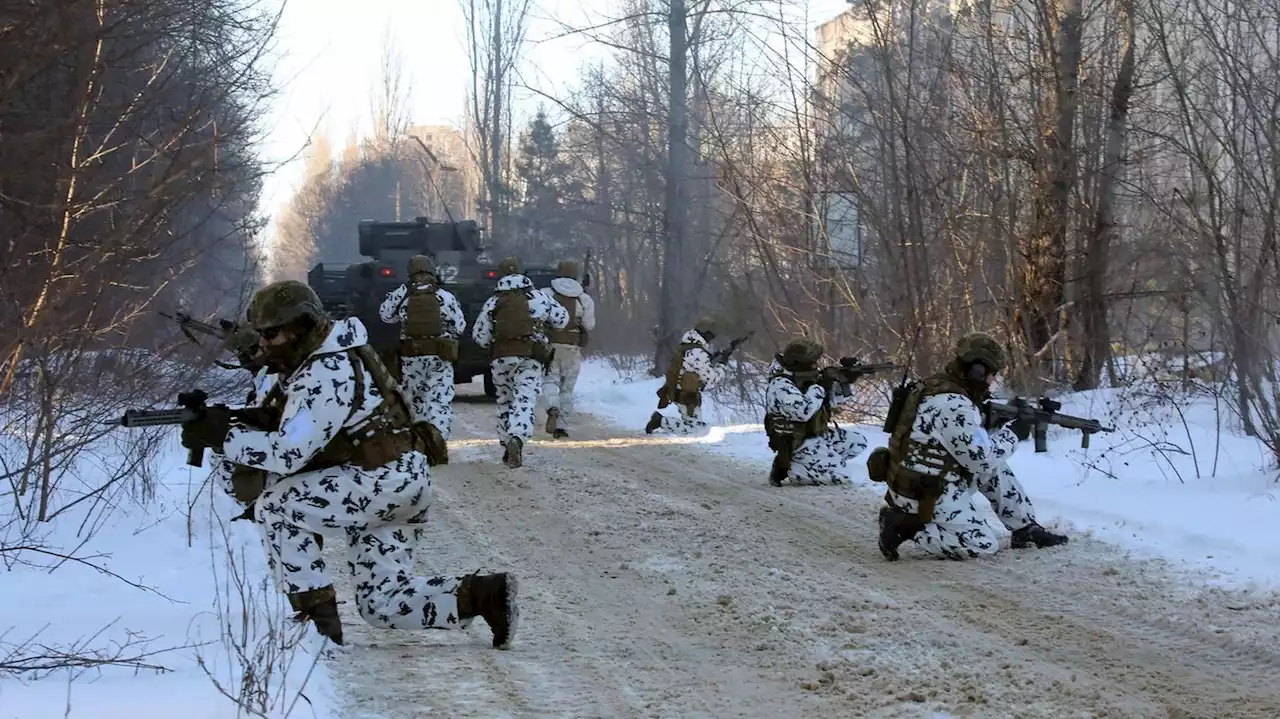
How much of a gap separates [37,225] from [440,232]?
14369mm

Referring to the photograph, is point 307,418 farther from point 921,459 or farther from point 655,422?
point 655,422

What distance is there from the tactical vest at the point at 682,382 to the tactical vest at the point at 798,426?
163 inches

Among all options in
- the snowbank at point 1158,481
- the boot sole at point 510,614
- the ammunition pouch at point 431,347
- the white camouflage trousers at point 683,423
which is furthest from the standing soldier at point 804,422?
the boot sole at point 510,614

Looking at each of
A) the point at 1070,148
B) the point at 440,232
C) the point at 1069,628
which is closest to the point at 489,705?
the point at 1069,628

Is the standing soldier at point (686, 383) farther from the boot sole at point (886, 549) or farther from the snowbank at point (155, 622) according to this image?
the boot sole at point (886, 549)

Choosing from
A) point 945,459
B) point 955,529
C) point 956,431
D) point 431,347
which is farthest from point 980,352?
point 431,347

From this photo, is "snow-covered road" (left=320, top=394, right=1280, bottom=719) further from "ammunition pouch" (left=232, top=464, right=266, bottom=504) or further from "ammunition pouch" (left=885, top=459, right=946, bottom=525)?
"ammunition pouch" (left=232, top=464, right=266, bottom=504)

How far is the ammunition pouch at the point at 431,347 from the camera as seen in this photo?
39.9 ft

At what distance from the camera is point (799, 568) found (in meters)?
7.27

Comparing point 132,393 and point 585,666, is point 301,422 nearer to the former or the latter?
point 585,666

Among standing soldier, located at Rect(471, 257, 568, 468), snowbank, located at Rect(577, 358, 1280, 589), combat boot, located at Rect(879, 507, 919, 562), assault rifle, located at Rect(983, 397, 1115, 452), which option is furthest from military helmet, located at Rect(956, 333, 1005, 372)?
standing soldier, located at Rect(471, 257, 568, 468)

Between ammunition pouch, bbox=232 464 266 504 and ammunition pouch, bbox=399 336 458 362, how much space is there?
694 cm

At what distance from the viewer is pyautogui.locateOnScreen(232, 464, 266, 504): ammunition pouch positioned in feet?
17.0

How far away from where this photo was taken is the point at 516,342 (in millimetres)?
12477
